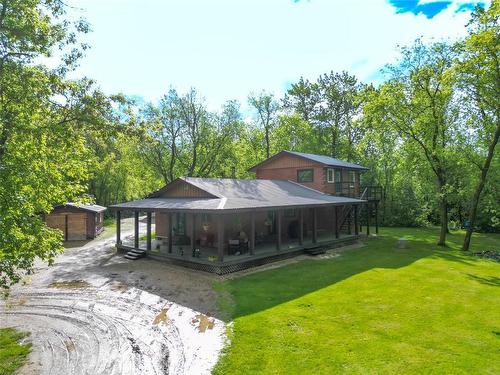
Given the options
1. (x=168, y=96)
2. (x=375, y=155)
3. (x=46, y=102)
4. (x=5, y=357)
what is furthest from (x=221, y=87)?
(x=5, y=357)

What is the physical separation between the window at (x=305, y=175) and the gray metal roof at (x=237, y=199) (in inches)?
76.4

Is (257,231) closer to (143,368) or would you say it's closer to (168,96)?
(143,368)

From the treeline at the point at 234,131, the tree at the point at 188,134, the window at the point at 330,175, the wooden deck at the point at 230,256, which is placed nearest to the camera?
the treeline at the point at 234,131

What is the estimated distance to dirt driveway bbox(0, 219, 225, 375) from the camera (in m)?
7.67

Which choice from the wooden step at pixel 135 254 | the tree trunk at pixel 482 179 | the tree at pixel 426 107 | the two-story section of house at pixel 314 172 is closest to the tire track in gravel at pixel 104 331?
the wooden step at pixel 135 254

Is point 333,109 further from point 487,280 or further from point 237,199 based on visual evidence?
point 487,280

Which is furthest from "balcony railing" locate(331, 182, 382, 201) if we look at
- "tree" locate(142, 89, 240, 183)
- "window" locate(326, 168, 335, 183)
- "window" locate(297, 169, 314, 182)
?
"tree" locate(142, 89, 240, 183)

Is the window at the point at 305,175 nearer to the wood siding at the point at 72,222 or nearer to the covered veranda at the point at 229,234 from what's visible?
the covered veranda at the point at 229,234

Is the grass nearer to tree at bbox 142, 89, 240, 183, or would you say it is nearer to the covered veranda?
the covered veranda

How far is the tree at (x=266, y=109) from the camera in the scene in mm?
45312

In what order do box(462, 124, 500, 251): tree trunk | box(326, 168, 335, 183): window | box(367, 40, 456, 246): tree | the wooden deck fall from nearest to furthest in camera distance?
the wooden deck, box(462, 124, 500, 251): tree trunk, box(367, 40, 456, 246): tree, box(326, 168, 335, 183): window

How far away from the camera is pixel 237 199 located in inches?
710

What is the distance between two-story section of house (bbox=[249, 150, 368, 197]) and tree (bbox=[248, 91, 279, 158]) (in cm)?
1559

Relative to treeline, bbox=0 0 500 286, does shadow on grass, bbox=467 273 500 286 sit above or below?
below
